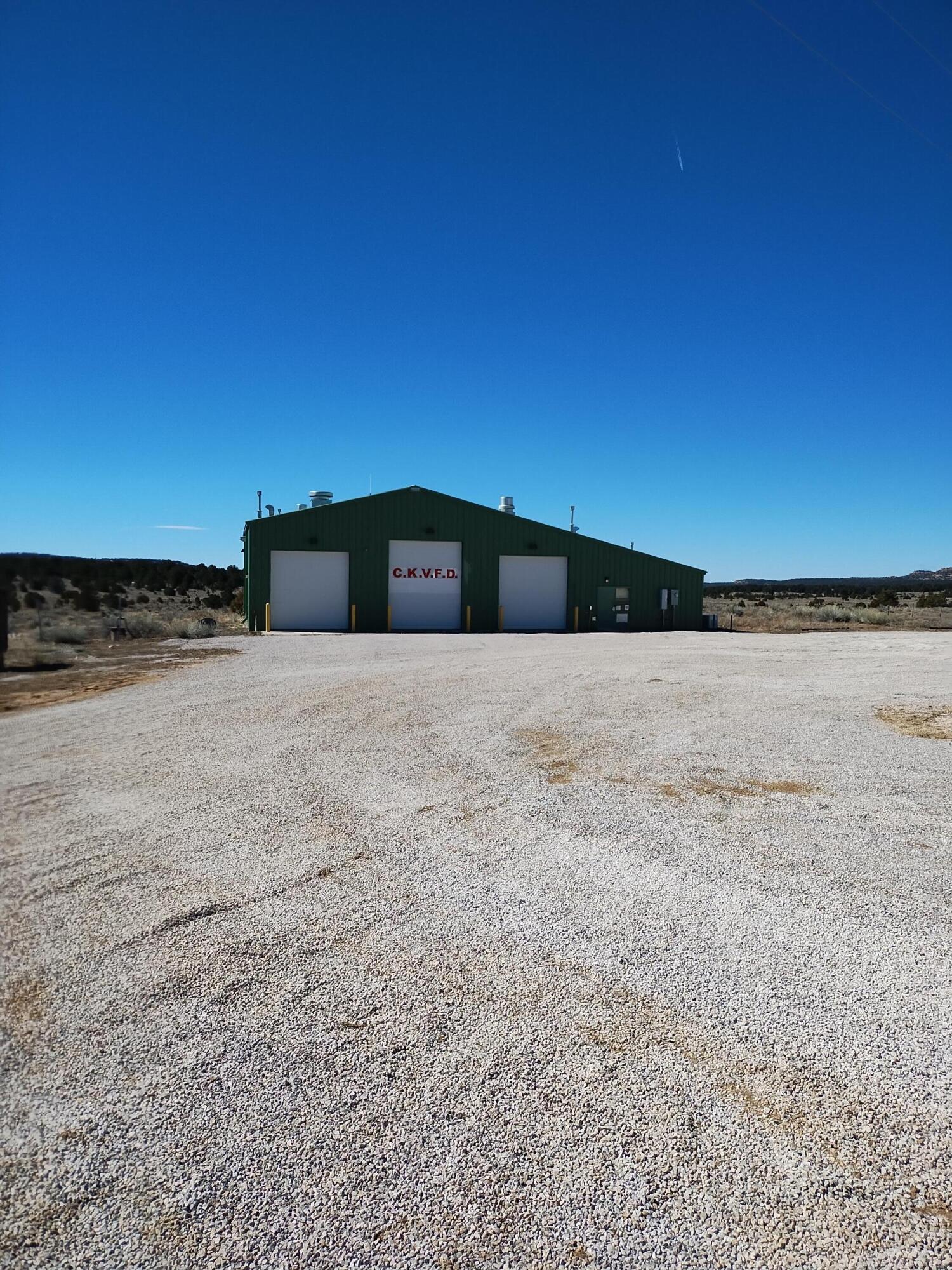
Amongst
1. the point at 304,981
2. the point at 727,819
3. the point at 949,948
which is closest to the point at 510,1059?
the point at 304,981

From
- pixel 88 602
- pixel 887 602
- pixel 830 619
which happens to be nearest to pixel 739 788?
pixel 88 602

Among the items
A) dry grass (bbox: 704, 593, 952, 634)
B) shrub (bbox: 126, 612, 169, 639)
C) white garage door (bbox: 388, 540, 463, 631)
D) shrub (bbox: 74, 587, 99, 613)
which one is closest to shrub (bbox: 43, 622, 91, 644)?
shrub (bbox: 126, 612, 169, 639)

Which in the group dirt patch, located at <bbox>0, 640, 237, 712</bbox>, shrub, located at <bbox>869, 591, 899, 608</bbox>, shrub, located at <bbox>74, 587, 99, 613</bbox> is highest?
shrub, located at <bbox>869, 591, 899, 608</bbox>

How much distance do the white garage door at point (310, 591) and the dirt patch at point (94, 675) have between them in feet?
32.9

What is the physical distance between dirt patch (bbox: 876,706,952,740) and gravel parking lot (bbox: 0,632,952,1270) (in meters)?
1.77

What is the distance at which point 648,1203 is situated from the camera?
209 cm

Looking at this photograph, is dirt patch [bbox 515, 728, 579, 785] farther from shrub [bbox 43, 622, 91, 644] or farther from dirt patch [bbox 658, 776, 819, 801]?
shrub [bbox 43, 622, 91, 644]

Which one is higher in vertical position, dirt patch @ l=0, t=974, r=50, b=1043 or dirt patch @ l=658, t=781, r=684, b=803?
dirt patch @ l=658, t=781, r=684, b=803

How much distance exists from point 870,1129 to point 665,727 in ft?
21.0

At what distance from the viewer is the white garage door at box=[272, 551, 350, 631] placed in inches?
1121

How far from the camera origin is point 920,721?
9.19m

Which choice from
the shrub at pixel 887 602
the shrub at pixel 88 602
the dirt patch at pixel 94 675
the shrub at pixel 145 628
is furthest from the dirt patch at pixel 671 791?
the shrub at pixel 887 602

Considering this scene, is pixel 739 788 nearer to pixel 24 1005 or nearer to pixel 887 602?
pixel 24 1005

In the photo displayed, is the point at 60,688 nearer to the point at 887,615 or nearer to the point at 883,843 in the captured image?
the point at 883,843
